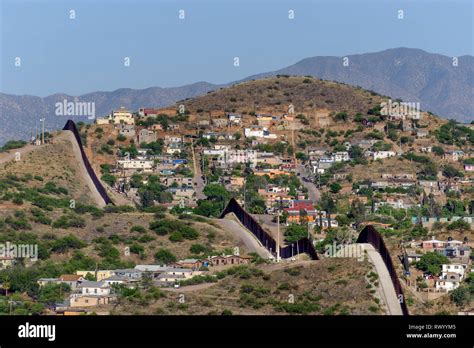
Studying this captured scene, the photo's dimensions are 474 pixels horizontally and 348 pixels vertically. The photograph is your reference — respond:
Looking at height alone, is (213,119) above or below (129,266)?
above

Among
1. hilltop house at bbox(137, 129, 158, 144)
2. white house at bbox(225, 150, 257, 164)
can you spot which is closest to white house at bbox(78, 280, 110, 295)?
white house at bbox(225, 150, 257, 164)

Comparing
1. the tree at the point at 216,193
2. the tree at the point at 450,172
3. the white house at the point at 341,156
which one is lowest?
the tree at the point at 216,193

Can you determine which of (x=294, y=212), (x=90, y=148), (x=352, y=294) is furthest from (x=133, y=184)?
(x=352, y=294)

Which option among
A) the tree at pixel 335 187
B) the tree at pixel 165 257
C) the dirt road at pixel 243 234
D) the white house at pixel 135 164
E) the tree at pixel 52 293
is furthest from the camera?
the white house at pixel 135 164

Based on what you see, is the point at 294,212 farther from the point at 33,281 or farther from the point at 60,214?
the point at 33,281

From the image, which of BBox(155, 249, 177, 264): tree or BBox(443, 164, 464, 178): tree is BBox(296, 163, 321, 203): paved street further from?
BBox(155, 249, 177, 264): tree

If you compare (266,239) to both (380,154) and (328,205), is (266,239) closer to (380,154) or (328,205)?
(328,205)

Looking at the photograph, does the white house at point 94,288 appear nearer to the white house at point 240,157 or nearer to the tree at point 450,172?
the tree at point 450,172

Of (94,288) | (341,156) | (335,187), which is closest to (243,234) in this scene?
(94,288)

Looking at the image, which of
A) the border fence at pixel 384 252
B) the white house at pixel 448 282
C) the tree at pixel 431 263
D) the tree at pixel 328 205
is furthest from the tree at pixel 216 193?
the white house at pixel 448 282
